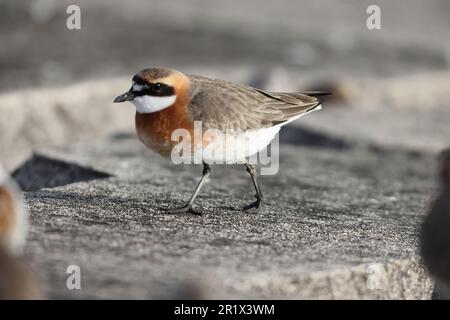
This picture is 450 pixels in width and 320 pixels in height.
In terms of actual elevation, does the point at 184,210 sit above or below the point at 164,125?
below

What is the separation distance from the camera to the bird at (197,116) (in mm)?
5328

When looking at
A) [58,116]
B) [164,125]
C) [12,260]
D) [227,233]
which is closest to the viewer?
[12,260]

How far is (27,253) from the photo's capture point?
4.18m

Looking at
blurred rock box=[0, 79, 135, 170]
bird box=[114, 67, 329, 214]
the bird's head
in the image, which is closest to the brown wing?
bird box=[114, 67, 329, 214]

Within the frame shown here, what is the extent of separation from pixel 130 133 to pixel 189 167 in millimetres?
1396

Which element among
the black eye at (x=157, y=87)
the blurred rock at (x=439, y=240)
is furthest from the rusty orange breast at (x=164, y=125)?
the blurred rock at (x=439, y=240)

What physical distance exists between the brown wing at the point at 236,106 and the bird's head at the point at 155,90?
0.46ft

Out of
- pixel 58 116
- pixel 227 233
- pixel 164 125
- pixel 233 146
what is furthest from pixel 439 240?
pixel 58 116

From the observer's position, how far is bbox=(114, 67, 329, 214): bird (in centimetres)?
533

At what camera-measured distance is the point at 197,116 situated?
17.7ft

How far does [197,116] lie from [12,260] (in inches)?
84.6

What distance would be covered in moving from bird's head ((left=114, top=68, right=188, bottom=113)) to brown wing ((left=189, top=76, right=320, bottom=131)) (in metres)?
0.14

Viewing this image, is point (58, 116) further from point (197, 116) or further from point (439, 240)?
point (439, 240)
